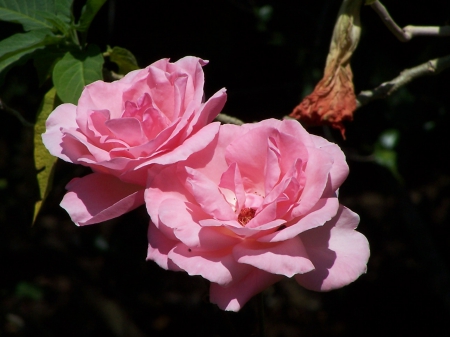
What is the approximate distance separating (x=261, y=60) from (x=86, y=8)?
895 millimetres

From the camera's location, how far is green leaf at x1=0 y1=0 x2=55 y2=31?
108cm

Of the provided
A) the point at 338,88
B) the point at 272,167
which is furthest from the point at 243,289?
the point at 338,88

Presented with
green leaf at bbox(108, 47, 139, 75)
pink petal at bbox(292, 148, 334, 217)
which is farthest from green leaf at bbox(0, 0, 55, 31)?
pink petal at bbox(292, 148, 334, 217)

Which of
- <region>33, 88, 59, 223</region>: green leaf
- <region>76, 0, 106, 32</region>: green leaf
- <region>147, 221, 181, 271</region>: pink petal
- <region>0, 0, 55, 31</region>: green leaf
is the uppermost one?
<region>76, 0, 106, 32</region>: green leaf

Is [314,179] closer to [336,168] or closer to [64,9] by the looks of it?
[336,168]

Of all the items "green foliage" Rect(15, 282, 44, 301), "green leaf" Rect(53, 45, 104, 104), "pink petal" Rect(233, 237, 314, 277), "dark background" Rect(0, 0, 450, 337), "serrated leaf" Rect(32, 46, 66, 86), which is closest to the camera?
"pink petal" Rect(233, 237, 314, 277)

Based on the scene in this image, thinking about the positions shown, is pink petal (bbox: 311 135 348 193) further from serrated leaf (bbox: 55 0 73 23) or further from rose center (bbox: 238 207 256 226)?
serrated leaf (bbox: 55 0 73 23)

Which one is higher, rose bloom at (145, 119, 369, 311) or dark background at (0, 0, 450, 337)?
rose bloom at (145, 119, 369, 311)

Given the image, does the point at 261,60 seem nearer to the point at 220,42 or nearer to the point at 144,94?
the point at 220,42

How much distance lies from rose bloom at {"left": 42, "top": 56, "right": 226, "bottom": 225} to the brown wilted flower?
0.97ft

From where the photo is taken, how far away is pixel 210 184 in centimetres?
77

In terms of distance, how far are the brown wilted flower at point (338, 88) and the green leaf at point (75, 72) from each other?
0.40 metres

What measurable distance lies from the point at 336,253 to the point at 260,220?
13 cm

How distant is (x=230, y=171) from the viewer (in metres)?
0.81
